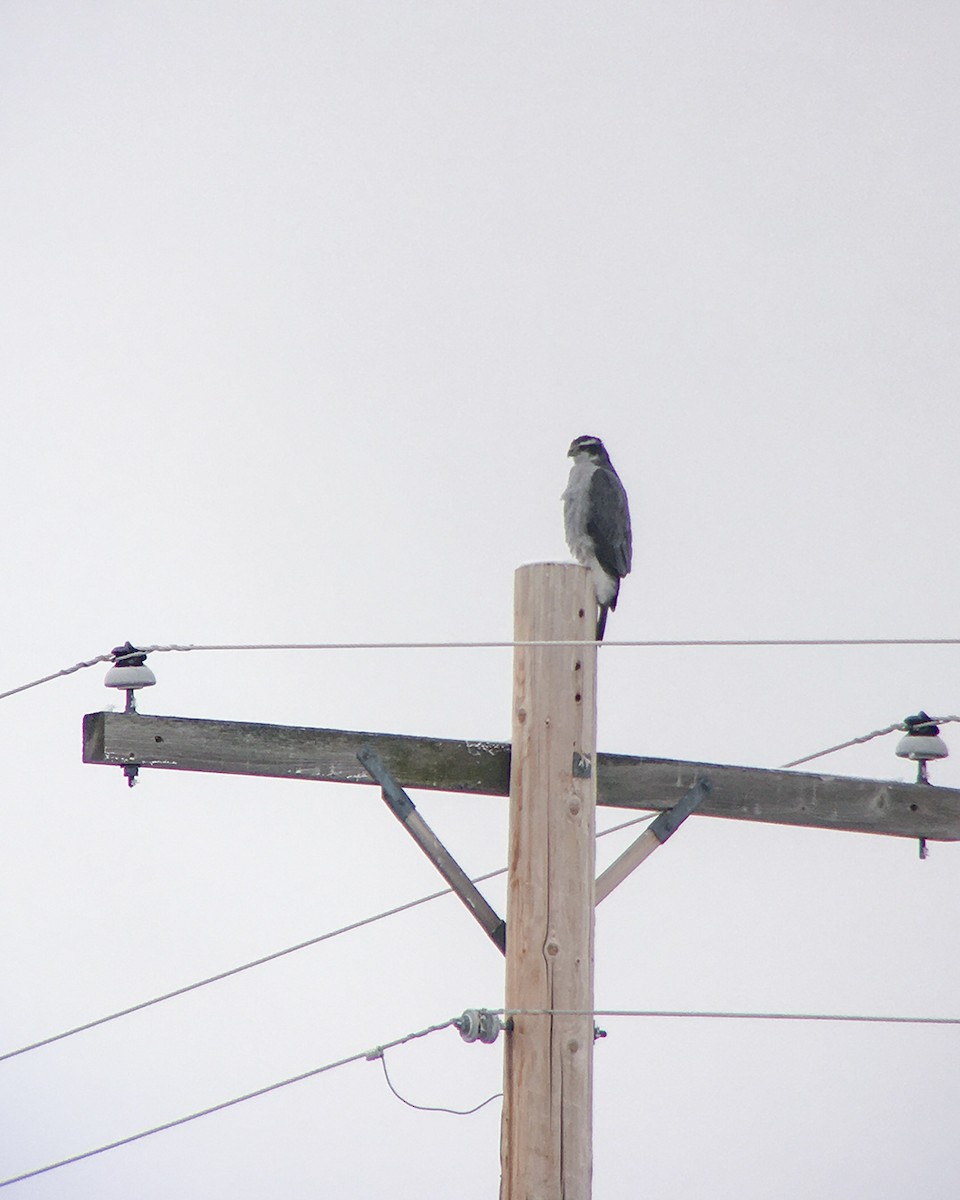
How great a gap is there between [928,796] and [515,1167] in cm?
217

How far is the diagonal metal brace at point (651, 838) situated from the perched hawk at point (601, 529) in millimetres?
2817

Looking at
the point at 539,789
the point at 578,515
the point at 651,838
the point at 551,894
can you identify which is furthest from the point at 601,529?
the point at 551,894

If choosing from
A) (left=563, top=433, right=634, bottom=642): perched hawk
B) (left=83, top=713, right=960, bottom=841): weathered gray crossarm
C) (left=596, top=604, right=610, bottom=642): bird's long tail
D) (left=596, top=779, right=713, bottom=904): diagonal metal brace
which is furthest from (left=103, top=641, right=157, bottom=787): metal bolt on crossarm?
(left=563, top=433, right=634, bottom=642): perched hawk

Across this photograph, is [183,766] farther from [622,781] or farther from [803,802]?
[803,802]

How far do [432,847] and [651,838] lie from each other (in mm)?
745

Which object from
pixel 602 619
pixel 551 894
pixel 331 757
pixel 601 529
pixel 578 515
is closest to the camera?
pixel 551 894

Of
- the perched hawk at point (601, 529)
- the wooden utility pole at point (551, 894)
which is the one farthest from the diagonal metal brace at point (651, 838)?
the perched hawk at point (601, 529)

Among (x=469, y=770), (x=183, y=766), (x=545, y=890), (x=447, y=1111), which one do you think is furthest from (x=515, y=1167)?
(x=183, y=766)

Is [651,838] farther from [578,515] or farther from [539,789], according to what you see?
[578,515]

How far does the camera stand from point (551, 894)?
A: 4.62 metres

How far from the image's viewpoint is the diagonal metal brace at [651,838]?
4.87m

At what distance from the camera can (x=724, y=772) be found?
5.44 metres

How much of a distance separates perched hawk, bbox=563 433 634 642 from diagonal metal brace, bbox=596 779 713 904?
2.82 metres

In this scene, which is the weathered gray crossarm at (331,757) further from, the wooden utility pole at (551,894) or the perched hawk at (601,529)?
the perched hawk at (601,529)
